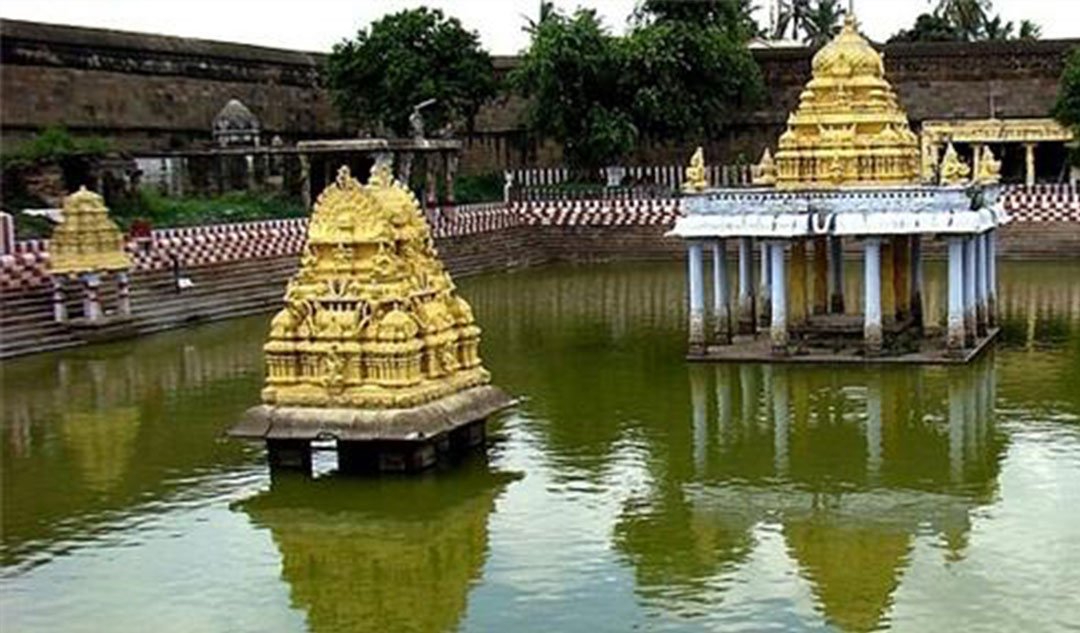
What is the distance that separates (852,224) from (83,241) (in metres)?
8.37

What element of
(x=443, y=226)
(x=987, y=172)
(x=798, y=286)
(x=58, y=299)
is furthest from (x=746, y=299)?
(x=443, y=226)

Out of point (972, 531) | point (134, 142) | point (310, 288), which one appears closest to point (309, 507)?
point (310, 288)

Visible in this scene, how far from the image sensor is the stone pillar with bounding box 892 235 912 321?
1755 centimetres

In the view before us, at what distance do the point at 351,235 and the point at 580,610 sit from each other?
3.99 metres

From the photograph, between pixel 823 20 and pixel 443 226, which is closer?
pixel 443 226

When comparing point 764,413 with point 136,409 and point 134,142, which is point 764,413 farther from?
point 134,142

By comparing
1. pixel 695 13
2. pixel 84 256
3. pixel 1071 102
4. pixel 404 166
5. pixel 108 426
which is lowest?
pixel 108 426

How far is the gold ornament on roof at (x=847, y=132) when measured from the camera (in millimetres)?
16656

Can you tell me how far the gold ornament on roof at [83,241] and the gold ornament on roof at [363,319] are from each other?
26.8 ft

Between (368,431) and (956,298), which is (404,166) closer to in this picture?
(956,298)

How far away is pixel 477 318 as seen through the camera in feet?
70.4

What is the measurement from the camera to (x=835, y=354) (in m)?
16.5

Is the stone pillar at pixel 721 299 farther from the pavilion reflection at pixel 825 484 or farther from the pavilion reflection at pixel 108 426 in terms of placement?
the pavilion reflection at pixel 108 426

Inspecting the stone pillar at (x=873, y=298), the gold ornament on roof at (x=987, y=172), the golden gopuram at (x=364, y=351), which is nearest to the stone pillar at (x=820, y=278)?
the gold ornament on roof at (x=987, y=172)
